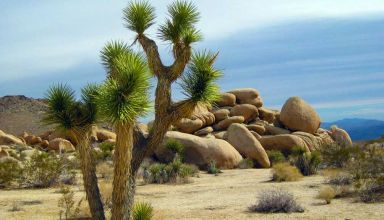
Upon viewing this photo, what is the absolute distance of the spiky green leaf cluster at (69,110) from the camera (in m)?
9.95

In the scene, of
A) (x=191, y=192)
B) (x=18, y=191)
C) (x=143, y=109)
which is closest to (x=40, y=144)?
(x=18, y=191)

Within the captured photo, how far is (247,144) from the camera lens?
98.8 feet

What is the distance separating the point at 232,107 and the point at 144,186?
1995cm

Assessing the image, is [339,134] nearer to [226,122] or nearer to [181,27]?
[226,122]

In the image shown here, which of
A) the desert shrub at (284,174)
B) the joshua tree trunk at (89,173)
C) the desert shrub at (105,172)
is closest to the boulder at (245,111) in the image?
the desert shrub at (105,172)

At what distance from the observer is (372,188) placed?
1466 centimetres

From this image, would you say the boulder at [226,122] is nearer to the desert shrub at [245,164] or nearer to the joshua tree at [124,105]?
the desert shrub at [245,164]

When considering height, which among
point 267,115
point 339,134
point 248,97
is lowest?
point 339,134

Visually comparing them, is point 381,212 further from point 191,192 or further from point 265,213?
point 191,192

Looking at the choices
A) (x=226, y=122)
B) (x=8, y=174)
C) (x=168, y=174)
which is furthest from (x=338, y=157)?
(x=8, y=174)

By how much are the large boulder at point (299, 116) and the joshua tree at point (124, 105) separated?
2779 cm

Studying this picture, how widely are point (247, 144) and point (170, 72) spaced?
65.5ft

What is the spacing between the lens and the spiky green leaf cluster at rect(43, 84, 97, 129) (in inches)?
392

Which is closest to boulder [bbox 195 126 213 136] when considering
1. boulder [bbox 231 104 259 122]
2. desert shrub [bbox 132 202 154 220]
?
boulder [bbox 231 104 259 122]
